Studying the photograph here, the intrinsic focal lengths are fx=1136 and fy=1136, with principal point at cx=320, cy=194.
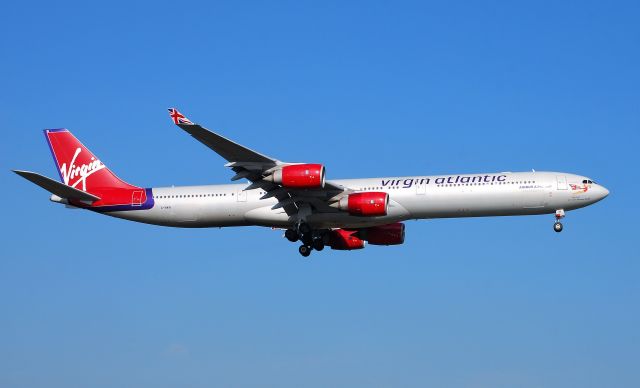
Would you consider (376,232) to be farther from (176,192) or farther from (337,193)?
(176,192)

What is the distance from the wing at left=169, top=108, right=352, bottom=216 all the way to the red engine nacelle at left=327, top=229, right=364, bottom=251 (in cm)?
566

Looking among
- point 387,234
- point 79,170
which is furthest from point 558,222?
point 79,170

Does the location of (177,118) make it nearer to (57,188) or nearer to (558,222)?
(57,188)

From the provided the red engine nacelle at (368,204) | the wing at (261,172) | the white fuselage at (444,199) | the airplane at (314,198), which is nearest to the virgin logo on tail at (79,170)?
the airplane at (314,198)

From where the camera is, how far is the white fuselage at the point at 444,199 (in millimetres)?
60125

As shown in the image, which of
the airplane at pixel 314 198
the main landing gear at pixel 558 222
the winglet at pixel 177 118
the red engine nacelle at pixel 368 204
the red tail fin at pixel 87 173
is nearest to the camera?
the winglet at pixel 177 118

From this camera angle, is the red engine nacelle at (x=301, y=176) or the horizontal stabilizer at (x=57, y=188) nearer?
the red engine nacelle at (x=301, y=176)

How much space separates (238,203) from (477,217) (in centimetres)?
1321

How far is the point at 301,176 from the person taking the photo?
5806 centimetres

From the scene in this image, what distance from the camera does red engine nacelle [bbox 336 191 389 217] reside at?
196 feet

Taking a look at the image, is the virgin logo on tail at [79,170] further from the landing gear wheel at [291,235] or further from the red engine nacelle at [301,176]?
the red engine nacelle at [301,176]

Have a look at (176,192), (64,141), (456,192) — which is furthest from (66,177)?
(456,192)

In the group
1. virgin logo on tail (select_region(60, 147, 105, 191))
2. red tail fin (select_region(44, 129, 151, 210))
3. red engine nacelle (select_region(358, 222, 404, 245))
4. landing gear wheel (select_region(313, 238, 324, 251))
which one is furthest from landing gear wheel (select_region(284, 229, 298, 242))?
virgin logo on tail (select_region(60, 147, 105, 191))

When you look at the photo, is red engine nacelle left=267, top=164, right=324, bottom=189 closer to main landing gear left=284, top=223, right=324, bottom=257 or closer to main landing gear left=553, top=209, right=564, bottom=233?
main landing gear left=284, top=223, right=324, bottom=257
